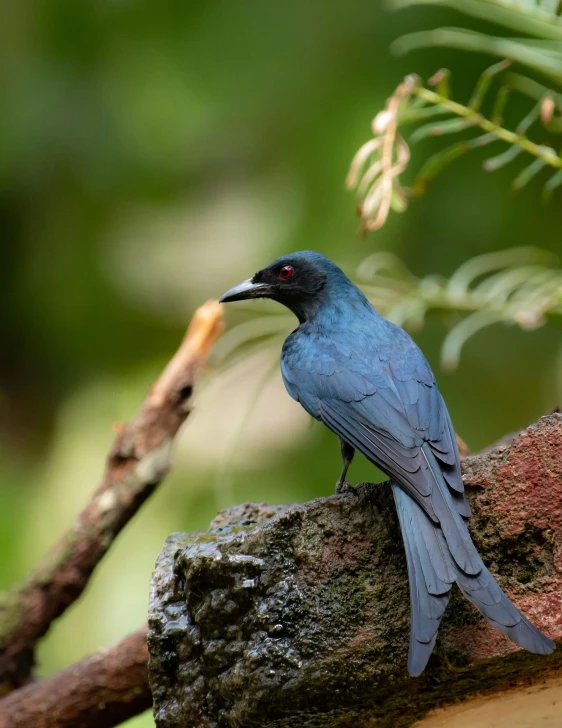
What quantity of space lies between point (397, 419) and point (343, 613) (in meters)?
0.51

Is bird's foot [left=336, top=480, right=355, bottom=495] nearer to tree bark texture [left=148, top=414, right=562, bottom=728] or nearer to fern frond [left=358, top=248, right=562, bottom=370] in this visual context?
tree bark texture [left=148, top=414, right=562, bottom=728]

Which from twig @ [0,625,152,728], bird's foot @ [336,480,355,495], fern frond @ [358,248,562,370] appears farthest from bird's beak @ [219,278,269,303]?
twig @ [0,625,152,728]

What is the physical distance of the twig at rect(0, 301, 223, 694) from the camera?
10.6ft

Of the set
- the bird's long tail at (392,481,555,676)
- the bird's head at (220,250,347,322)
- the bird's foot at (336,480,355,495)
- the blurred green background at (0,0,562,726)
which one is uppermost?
the blurred green background at (0,0,562,726)

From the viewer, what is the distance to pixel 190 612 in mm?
2041

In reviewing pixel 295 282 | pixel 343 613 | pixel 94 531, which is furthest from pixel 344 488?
pixel 94 531

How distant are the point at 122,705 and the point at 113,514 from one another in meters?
0.65

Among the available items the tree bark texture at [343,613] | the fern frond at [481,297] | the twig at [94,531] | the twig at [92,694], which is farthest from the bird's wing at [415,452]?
the twig at [92,694]

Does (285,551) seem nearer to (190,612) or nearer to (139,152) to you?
(190,612)

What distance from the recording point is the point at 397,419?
2193 mm

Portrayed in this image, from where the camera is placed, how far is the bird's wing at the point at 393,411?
1914 millimetres

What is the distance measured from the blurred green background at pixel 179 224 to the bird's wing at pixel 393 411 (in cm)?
215

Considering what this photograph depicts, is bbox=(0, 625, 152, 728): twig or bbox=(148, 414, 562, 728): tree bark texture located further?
bbox=(0, 625, 152, 728): twig

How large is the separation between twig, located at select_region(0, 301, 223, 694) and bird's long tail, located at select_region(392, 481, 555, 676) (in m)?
1.53
